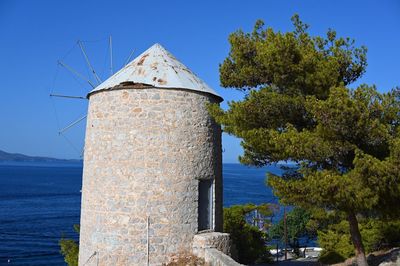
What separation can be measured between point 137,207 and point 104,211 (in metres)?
1.00

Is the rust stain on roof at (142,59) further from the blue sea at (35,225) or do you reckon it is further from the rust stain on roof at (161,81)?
the blue sea at (35,225)

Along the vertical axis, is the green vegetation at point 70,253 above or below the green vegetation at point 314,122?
below

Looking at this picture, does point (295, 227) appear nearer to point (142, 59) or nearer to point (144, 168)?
point (142, 59)

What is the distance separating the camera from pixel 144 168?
10758 millimetres

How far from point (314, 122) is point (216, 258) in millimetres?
4455

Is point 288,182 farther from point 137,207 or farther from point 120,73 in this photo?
point 120,73

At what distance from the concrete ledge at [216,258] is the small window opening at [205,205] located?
1.06 meters

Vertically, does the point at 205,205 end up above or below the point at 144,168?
below

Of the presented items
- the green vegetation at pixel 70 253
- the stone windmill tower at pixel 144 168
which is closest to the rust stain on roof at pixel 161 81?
the stone windmill tower at pixel 144 168

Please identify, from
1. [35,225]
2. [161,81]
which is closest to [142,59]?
[161,81]

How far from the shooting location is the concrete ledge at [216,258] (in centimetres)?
998

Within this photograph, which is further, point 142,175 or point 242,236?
point 242,236

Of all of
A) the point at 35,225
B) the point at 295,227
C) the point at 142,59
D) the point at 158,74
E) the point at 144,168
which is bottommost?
the point at 295,227

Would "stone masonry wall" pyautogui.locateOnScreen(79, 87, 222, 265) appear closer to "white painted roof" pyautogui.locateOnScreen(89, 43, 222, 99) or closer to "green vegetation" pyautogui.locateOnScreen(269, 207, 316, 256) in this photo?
"white painted roof" pyautogui.locateOnScreen(89, 43, 222, 99)
